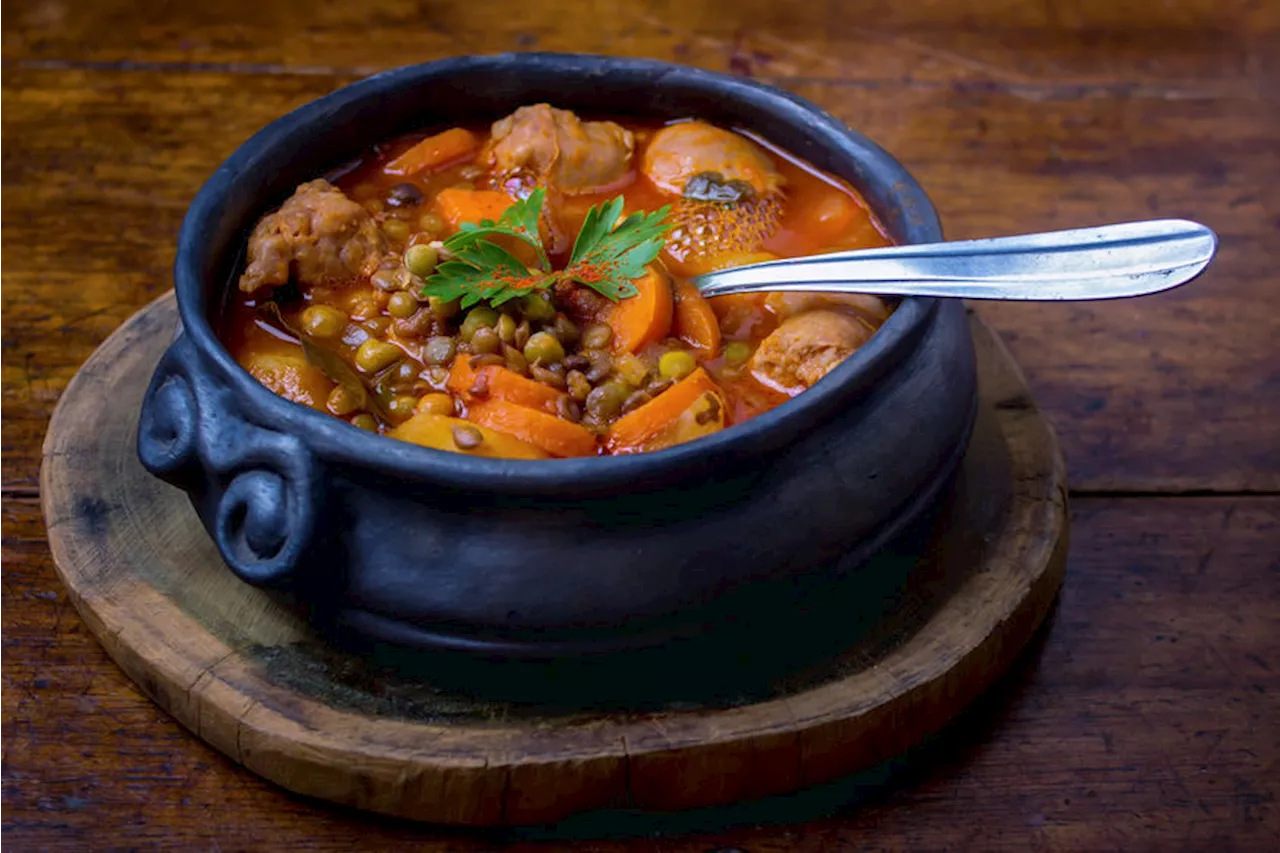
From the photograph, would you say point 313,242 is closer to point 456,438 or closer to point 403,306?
point 403,306

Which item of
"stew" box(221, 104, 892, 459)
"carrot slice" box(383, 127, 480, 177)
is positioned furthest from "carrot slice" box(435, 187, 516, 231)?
"carrot slice" box(383, 127, 480, 177)

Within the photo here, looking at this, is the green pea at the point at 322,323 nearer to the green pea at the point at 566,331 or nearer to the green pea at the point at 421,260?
the green pea at the point at 421,260

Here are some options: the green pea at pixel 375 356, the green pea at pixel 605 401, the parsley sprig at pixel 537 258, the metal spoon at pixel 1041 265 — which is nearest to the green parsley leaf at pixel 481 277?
the parsley sprig at pixel 537 258

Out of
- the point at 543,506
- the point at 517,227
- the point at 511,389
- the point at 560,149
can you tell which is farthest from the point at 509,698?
the point at 560,149

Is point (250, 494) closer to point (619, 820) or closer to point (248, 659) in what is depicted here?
point (248, 659)

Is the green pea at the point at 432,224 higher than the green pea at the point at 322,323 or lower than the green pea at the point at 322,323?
higher
